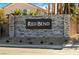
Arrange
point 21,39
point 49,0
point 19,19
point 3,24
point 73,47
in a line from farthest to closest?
1. point 3,24
2. point 19,19
3. point 21,39
4. point 73,47
5. point 49,0

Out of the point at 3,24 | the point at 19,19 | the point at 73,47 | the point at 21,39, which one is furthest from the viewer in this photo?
the point at 3,24

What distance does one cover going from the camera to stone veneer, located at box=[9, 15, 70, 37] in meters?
29.7

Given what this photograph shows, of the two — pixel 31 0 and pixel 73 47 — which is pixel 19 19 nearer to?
pixel 73 47

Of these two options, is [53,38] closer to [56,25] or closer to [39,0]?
[56,25]

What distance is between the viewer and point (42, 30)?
97.7 feet

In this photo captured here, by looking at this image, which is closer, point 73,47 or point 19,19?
point 73,47

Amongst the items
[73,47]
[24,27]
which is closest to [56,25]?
[24,27]

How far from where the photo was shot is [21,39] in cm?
2855

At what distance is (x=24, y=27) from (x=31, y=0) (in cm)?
1280

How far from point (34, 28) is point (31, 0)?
12.4m

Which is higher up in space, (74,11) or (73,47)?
(74,11)

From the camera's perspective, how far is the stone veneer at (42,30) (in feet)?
97.3

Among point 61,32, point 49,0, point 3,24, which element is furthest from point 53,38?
point 49,0

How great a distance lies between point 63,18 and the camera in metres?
29.8
